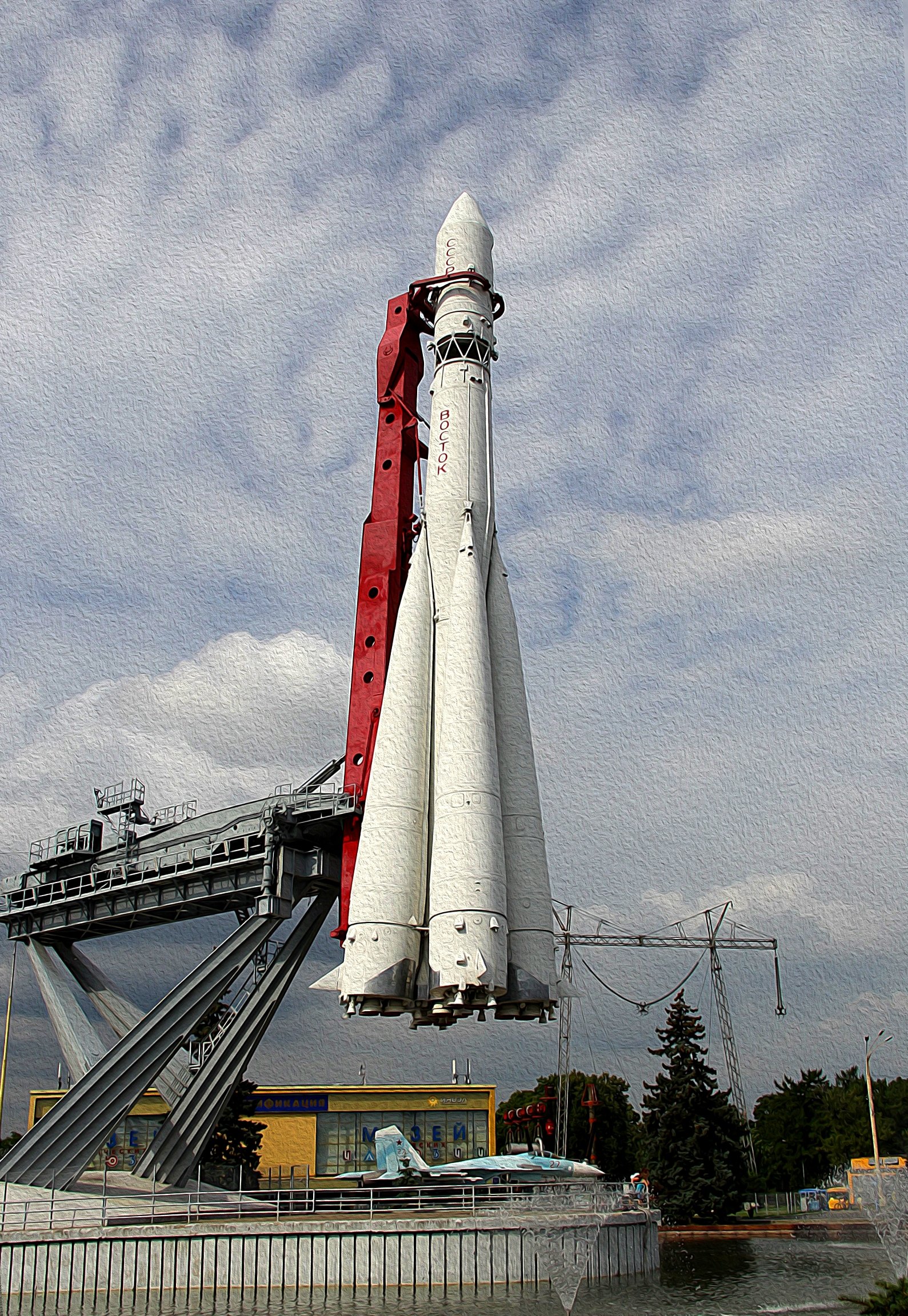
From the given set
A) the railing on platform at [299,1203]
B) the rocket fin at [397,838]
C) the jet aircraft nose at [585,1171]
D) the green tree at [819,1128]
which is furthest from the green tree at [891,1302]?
the green tree at [819,1128]

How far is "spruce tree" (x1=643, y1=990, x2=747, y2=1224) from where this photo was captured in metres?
43.8

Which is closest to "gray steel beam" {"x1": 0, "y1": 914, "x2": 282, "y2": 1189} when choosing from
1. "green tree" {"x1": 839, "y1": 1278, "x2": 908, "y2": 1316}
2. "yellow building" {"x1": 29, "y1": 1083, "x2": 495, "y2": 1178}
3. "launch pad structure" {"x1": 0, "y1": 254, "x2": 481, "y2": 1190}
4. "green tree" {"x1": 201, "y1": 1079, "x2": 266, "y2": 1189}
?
"launch pad structure" {"x1": 0, "y1": 254, "x2": 481, "y2": 1190}

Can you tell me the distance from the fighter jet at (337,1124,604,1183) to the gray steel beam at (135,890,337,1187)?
4.14 m

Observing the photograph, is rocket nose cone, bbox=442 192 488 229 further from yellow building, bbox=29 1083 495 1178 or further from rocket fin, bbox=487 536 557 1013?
yellow building, bbox=29 1083 495 1178

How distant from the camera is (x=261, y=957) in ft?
111

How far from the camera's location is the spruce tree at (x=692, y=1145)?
43750 millimetres

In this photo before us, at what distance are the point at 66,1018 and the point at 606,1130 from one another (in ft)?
146

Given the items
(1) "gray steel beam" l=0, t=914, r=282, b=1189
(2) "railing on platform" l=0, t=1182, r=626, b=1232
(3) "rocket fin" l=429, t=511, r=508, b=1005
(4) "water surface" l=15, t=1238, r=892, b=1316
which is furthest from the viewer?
(1) "gray steel beam" l=0, t=914, r=282, b=1189

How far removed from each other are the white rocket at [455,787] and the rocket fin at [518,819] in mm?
38

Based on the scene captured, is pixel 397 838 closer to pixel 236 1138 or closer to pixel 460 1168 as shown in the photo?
pixel 460 1168

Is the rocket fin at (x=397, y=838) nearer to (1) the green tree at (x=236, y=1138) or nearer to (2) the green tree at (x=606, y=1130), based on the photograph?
(1) the green tree at (x=236, y=1138)

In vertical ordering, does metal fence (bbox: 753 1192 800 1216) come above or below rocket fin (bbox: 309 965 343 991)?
below

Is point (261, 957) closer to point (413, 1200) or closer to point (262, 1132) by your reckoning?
point (413, 1200)

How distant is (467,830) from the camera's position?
92.1ft
